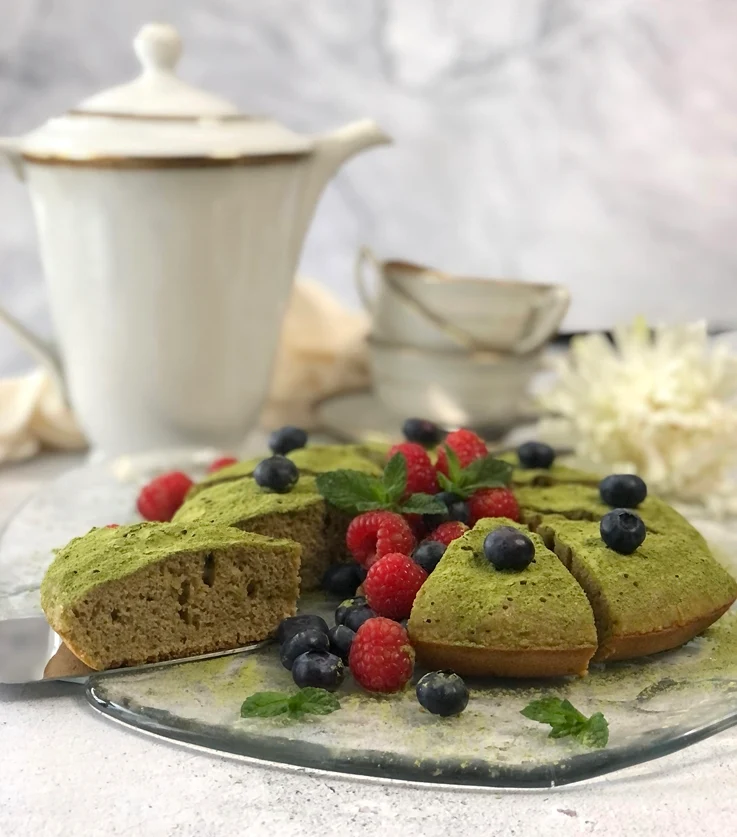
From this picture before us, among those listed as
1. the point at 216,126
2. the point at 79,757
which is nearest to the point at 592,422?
the point at 216,126

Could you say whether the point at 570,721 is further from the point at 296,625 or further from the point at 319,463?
the point at 319,463

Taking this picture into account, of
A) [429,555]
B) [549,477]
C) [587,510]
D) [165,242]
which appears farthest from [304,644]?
[165,242]

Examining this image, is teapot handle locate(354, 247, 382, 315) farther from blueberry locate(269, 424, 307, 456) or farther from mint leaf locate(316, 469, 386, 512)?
mint leaf locate(316, 469, 386, 512)

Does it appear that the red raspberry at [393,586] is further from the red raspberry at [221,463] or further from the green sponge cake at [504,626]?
the red raspberry at [221,463]

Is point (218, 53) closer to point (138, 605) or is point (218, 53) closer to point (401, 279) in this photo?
point (401, 279)

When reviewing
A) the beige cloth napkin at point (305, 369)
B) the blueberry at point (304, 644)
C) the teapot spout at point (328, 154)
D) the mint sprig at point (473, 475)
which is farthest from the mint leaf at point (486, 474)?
the beige cloth napkin at point (305, 369)

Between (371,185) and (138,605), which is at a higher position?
(371,185)
